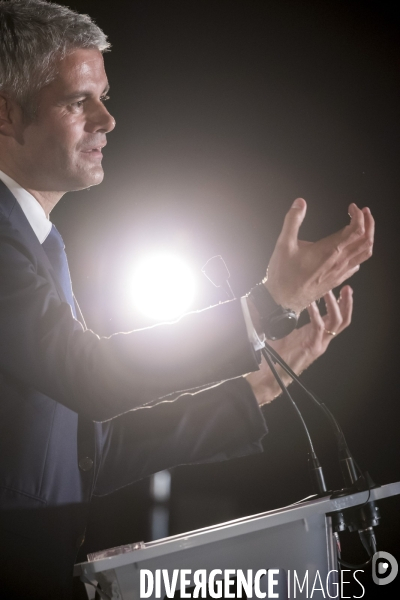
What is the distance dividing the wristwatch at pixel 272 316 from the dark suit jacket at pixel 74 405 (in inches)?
2.3

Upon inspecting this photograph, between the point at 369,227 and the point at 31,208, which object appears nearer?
the point at 369,227

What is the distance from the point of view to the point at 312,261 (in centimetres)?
95

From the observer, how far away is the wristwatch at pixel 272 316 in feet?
3.05

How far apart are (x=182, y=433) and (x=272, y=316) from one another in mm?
454

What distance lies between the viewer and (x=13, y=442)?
3.32 ft

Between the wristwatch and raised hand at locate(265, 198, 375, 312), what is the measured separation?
13mm

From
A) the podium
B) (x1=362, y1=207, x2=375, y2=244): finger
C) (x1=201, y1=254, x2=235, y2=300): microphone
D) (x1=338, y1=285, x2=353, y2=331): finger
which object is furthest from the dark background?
the podium

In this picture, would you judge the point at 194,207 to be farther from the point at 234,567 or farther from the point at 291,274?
the point at 234,567

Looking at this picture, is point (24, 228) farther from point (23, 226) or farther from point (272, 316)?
point (272, 316)

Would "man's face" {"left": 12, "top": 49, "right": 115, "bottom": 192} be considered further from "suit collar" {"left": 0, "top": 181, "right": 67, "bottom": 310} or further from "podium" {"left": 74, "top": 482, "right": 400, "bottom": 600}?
"podium" {"left": 74, "top": 482, "right": 400, "bottom": 600}

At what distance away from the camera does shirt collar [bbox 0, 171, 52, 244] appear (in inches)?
49.9

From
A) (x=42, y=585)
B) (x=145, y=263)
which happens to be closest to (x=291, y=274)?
(x=42, y=585)

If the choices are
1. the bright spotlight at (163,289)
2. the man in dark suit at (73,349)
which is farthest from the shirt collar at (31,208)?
the bright spotlight at (163,289)

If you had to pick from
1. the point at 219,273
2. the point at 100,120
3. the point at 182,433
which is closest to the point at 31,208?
the point at 100,120
